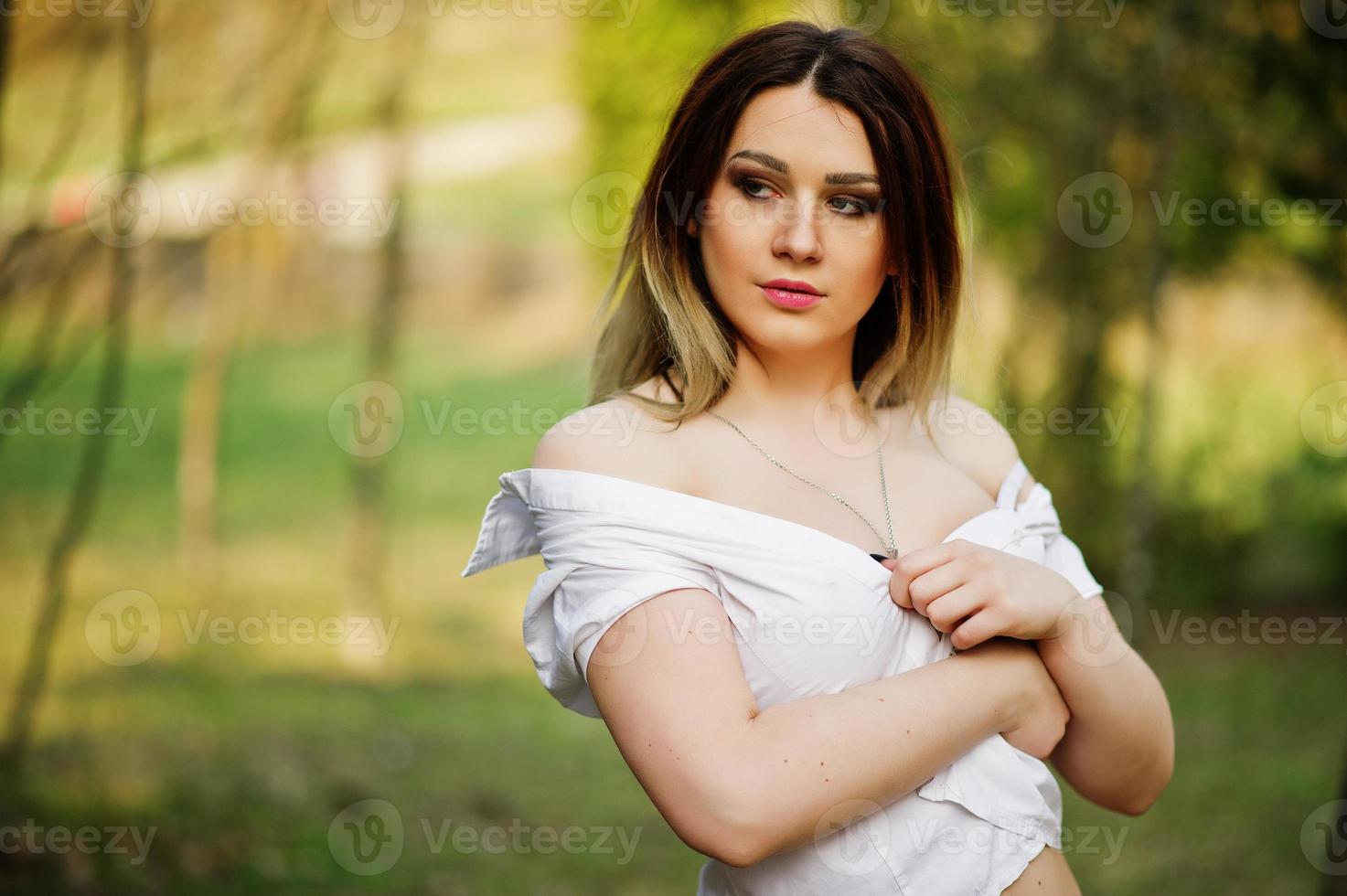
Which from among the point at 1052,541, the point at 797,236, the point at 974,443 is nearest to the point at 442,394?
the point at 974,443

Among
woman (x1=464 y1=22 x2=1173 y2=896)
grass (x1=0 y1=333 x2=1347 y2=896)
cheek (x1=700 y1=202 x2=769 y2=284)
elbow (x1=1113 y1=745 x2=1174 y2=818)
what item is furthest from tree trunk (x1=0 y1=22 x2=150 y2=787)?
elbow (x1=1113 y1=745 x2=1174 y2=818)

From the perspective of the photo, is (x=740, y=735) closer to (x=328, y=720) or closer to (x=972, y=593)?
(x=972, y=593)

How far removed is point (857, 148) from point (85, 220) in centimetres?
302

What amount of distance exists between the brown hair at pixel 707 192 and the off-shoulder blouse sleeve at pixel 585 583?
0.19m

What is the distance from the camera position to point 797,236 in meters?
1.39

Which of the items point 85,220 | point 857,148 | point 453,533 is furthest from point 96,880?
point 453,533

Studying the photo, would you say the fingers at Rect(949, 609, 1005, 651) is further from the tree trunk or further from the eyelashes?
the tree trunk

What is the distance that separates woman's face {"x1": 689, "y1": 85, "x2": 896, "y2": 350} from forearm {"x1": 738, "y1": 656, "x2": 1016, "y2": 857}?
0.45 metres

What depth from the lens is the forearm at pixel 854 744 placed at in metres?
1.21

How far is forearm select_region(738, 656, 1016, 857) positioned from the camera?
1207mm

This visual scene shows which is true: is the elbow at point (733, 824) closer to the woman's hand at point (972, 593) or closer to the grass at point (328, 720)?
the woman's hand at point (972, 593)

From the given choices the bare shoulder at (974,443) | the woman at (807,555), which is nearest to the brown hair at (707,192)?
the woman at (807,555)

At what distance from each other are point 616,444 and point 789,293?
11.1 inches

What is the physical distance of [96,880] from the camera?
10.8ft
